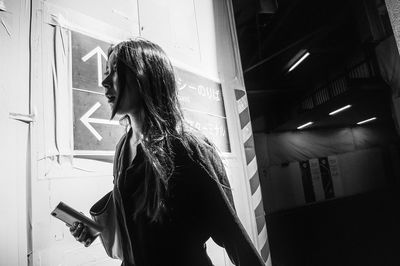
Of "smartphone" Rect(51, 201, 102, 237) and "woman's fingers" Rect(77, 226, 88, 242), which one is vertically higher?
"smartphone" Rect(51, 201, 102, 237)

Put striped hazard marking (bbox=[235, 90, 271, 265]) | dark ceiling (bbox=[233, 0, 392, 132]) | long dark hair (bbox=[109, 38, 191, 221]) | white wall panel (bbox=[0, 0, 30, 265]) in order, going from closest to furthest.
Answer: white wall panel (bbox=[0, 0, 30, 265]) → long dark hair (bbox=[109, 38, 191, 221]) → striped hazard marking (bbox=[235, 90, 271, 265]) → dark ceiling (bbox=[233, 0, 392, 132])

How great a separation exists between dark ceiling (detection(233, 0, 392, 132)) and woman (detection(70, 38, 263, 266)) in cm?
143

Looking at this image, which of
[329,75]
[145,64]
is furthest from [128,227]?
[329,75]

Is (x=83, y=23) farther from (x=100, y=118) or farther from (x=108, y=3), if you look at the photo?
(x=100, y=118)

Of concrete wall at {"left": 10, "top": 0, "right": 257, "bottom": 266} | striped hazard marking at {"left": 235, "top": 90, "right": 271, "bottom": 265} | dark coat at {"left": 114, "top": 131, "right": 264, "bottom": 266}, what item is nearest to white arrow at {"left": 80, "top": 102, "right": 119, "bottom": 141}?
concrete wall at {"left": 10, "top": 0, "right": 257, "bottom": 266}

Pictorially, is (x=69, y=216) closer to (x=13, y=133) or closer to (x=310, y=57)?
(x=13, y=133)

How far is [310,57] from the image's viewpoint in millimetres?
7137

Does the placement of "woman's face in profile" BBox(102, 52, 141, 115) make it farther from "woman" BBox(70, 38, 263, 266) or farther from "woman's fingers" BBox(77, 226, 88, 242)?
"woman's fingers" BBox(77, 226, 88, 242)

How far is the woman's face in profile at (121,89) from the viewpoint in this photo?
83 centimetres

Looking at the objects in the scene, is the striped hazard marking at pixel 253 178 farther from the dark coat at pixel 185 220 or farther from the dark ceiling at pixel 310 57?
the dark ceiling at pixel 310 57

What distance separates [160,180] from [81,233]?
0.27 meters

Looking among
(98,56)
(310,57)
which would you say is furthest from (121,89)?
(310,57)

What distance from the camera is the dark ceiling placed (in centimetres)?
355

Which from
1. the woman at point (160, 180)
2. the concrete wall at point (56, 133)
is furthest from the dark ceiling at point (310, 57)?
the woman at point (160, 180)
